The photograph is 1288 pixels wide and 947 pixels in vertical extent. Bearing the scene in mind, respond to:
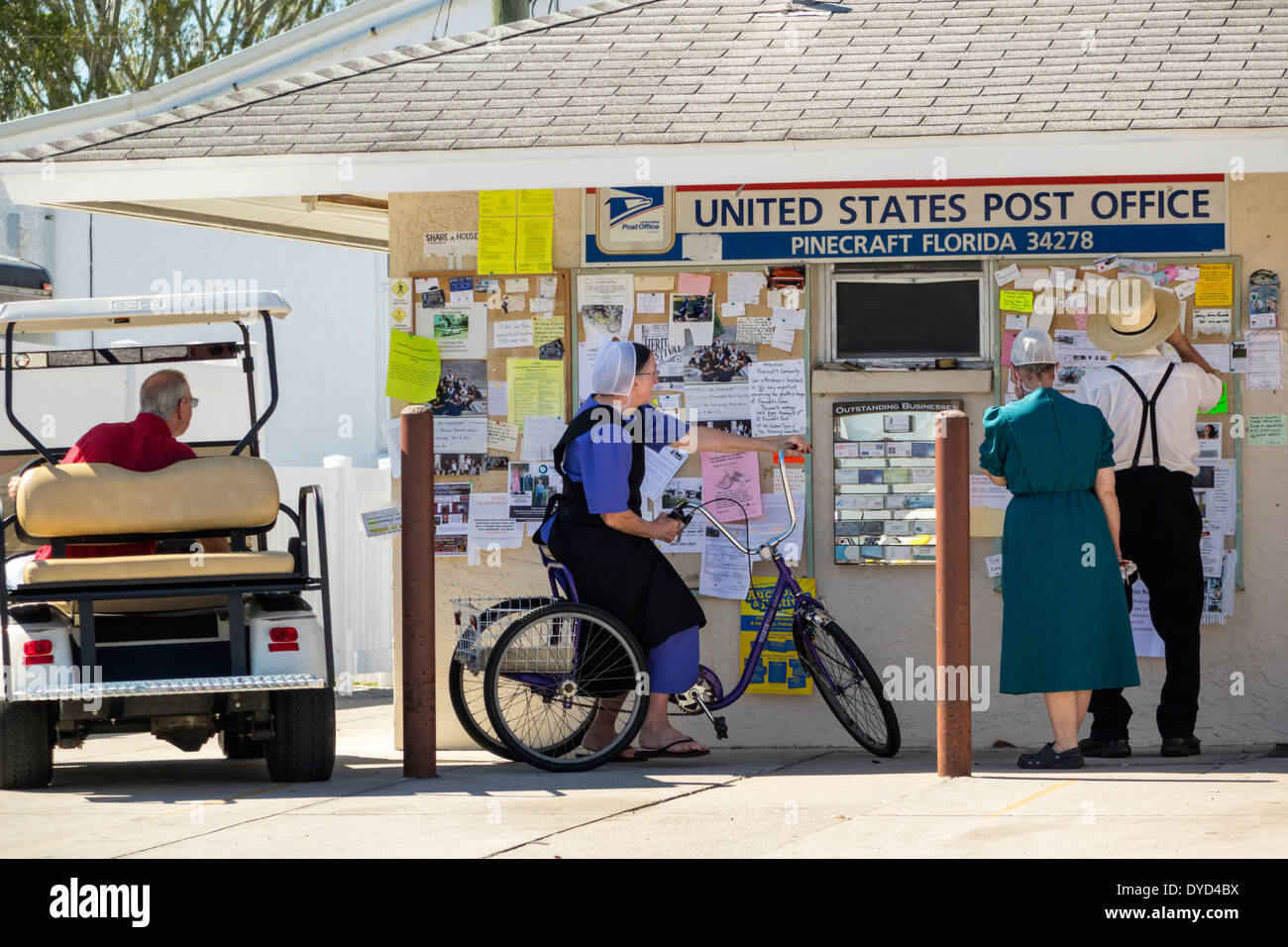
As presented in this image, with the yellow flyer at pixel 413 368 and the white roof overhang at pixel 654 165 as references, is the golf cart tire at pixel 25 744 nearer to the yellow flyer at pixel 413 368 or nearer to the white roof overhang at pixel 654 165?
the yellow flyer at pixel 413 368

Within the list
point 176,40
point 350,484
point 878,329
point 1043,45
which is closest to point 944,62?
point 1043,45

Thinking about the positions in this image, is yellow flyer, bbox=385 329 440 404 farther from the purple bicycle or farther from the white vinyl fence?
the white vinyl fence

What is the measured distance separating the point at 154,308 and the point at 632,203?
2.50 meters

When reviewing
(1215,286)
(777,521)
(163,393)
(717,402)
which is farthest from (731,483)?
(163,393)

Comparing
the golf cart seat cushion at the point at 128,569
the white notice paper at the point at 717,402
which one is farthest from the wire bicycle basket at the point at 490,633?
the white notice paper at the point at 717,402

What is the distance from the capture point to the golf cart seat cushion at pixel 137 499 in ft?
23.1

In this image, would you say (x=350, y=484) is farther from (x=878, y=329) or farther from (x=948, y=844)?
(x=948, y=844)

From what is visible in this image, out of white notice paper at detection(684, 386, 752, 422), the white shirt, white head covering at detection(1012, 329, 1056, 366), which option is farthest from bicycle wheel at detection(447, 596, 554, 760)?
the white shirt

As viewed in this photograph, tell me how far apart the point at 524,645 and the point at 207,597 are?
4.58 ft

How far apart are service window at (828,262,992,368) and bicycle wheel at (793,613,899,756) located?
1534 mm

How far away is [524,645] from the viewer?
7.46 metres

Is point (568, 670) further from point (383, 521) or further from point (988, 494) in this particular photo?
point (988, 494)

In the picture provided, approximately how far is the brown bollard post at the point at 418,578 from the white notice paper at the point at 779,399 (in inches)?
78.3

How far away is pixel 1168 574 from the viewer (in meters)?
7.75
